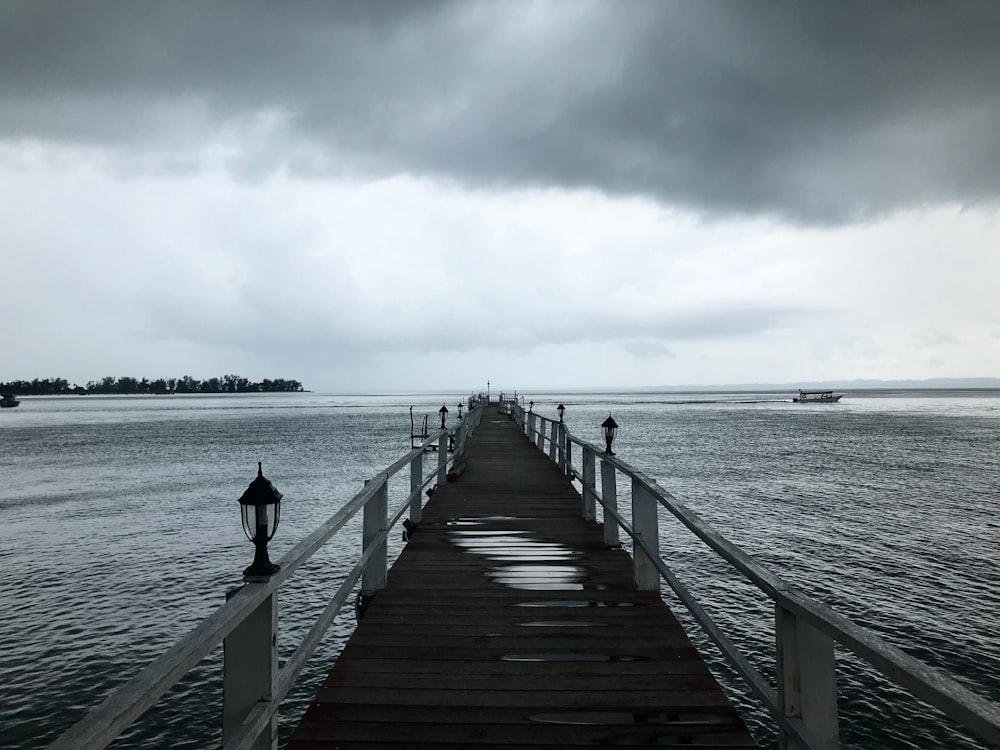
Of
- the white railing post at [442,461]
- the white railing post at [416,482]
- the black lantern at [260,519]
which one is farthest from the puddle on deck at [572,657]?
the white railing post at [442,461]

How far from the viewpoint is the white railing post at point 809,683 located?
7.58 ft

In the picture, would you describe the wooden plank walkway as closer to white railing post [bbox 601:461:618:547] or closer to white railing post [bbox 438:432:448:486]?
white railing post [bbox 601:461:618:547]

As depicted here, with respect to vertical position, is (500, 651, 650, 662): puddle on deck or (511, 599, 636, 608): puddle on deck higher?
(511, 599, 636, 608): puddle on deck

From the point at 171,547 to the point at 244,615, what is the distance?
1658 centimetres

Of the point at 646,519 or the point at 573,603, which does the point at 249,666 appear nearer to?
the point at 573,603

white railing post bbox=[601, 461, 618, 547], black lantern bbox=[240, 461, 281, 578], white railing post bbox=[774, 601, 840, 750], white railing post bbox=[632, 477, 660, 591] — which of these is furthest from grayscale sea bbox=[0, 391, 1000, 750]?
black lantern bbox=[240, 461, 281, 578]

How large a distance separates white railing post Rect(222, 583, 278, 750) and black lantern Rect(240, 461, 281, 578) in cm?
8

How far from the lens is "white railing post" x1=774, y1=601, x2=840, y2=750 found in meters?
2.31

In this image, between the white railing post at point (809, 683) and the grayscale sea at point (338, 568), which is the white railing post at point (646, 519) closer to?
the white railing post at point (809, 683)

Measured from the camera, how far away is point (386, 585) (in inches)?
225

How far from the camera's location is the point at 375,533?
512 centimetres

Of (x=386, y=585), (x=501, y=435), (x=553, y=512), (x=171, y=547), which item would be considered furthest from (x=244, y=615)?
(x=501, y=435)

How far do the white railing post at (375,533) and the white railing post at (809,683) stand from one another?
3304 mm

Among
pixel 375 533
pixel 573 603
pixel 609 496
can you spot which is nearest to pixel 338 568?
pixel 609 496
